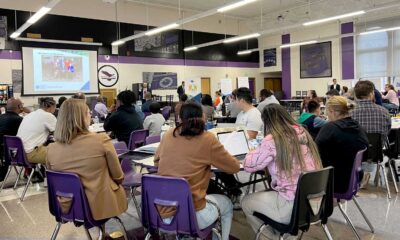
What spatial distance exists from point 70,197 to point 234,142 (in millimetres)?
1272

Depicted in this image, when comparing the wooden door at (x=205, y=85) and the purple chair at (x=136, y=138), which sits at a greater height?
the wooden door at (x=205, y=85)

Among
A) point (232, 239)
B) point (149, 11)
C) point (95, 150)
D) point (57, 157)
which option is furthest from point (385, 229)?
point (149, 11)

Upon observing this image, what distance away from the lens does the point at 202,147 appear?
2.14 meters

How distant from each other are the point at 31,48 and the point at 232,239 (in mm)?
10370

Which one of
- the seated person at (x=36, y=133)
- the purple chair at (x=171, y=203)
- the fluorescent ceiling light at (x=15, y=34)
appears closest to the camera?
the purple chair at (x=171, y=203)

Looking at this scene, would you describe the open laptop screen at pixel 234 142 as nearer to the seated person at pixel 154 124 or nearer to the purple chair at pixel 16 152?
the seated person at pixel 154 124

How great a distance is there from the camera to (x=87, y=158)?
2.30 m

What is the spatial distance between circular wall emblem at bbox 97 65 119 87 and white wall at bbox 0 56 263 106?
138mm

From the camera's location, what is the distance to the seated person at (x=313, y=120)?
14.8ft

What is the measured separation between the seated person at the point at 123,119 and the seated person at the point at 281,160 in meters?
2.81

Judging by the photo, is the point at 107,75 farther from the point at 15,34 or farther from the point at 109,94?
the point at 15,34

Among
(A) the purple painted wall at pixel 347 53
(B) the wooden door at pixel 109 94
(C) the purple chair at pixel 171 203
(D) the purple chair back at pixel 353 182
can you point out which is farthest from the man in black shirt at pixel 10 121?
(A) the purple painted wall at pixel 347 53

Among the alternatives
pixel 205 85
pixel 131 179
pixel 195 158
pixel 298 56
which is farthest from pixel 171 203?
pixel 298 56

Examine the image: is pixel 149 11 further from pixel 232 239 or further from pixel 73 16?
pixel 232 239
